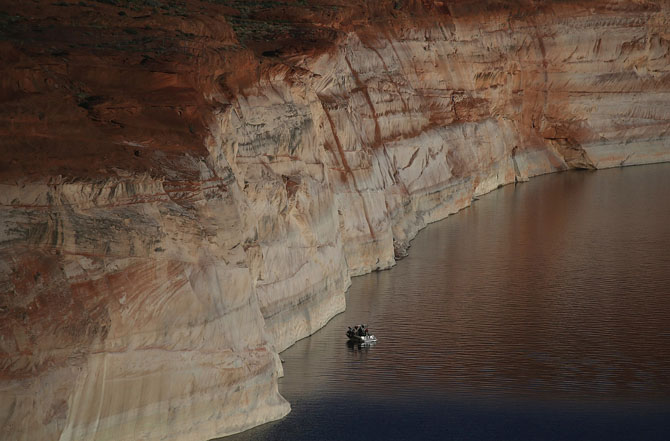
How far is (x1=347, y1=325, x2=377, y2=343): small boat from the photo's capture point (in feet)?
123

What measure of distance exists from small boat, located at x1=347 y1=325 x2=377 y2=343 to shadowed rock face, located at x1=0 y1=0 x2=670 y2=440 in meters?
1.46

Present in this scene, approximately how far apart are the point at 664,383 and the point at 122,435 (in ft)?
50.0

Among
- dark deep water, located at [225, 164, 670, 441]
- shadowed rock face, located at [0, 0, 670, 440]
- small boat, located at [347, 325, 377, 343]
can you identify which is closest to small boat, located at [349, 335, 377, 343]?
small boat, located at [347, 325, 377, 343]

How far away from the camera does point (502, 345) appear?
Answer: 3741cm

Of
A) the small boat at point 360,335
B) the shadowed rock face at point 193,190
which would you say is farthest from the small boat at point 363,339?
the shadowed rock face at point 193,190

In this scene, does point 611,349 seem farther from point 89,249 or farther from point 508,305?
point 89,249

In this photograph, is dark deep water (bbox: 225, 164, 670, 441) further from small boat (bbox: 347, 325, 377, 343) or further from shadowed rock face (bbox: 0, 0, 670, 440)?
shadowed rock face (bbox: 0, 0, 670, 440)

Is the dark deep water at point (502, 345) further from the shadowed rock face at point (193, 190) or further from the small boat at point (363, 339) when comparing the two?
the shadowed rock face at point (193, 190)

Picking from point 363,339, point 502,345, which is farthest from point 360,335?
point 502,345

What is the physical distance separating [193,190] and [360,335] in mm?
10004

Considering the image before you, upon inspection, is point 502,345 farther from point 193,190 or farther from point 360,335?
point 193,190

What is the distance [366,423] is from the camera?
100 feet

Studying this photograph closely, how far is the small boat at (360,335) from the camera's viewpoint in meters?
37.3

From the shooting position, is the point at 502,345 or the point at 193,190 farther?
the point at 502,345
